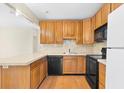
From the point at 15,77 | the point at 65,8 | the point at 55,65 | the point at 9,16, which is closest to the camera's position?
the point at 15,77

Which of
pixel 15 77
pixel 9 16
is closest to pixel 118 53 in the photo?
pixel 15 77

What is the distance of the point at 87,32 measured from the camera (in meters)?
6.29

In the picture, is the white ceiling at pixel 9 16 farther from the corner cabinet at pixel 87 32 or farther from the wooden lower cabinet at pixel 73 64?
the corner cabinet at pixel 87 32

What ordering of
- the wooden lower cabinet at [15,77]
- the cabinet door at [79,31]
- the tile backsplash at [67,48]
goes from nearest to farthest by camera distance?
the wooden lower cabinet at [15,77]
the cabinet door at [79,31]
the tile backsplash at [67,48]

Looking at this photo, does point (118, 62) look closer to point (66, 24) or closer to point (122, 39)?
point (122, 39)

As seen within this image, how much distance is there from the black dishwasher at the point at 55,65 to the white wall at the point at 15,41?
1.21 m

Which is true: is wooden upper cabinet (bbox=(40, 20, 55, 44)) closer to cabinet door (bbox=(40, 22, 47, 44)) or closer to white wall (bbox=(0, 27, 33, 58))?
cabinet door (bbox=(40, 22, 47, 44))

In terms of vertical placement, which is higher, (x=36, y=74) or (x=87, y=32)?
(x=87, y=32)

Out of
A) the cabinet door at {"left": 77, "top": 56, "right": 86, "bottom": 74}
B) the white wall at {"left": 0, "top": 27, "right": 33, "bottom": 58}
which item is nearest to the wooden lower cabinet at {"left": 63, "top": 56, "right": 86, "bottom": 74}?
the cabinet door at {"left": 77, "top": 56, "right": 86, "bottom": 74}

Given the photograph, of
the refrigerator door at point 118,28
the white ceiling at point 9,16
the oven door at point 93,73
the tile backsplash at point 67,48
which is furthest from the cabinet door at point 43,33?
the refrigerator door at point 118,28

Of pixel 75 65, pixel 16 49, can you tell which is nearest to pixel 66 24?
pixel 75 65

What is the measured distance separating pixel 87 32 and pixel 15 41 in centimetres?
338

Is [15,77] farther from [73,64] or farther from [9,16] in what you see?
[73,64]

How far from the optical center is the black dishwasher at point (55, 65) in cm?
615
